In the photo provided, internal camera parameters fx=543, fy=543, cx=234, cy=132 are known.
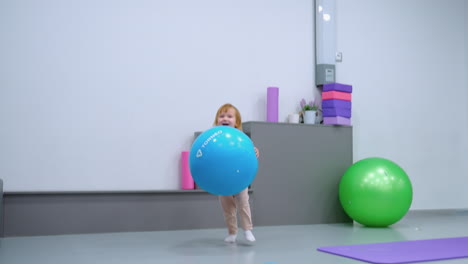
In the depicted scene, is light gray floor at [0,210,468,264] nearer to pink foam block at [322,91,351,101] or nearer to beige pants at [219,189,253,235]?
beige pants at [219,189,253,235]

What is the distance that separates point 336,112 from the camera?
5.49 metres

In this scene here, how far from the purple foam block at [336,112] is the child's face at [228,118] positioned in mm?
1745

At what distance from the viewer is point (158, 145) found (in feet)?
16.5

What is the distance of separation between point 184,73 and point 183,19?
0.53 meters

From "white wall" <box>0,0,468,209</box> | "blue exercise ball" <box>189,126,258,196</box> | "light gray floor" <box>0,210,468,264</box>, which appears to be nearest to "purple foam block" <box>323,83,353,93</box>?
"white wall" <box>0,0,468,209</box>

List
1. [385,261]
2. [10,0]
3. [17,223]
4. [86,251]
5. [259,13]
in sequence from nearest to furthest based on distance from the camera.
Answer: [385,261] → [86,251] → [17,223] → [10,0] → [259,13]

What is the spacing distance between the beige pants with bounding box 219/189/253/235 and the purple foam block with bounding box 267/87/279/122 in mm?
1569

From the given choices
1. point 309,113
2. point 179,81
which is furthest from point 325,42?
point 179,81

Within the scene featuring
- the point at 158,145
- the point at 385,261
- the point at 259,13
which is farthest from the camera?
the point at 259,13

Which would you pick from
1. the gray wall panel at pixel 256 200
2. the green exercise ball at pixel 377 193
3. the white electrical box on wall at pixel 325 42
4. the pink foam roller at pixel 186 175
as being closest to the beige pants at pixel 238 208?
the gray wall panel at pixel 256 200

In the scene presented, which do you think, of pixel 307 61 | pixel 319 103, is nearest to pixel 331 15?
pixel 307 61

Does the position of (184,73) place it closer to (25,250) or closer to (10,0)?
Answer: (10,0)

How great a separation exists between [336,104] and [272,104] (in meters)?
0.67

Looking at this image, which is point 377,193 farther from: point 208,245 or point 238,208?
point 208,245
